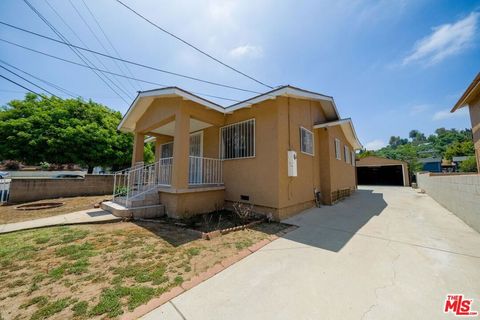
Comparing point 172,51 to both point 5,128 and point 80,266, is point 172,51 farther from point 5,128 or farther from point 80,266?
point 5,128

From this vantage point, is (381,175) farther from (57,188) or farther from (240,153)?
(57,188)

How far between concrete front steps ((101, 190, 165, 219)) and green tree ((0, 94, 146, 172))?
838 centimetres

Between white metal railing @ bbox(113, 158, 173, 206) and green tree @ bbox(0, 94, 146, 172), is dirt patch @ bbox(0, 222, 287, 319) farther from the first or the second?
green tree @ bbox(0, 94, 146, 172)

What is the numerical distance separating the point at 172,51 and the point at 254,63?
333 centimetres

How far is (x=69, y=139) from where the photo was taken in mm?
11633

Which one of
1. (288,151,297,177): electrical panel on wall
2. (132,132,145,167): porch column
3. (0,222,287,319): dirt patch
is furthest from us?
(132,132,145,167): porch column

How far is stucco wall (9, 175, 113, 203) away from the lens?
8.85 metres

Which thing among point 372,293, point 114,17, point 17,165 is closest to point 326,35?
point 114,17

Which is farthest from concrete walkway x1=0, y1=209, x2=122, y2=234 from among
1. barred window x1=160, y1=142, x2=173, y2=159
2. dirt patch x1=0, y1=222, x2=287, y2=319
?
barred window x1=160, y1=142, x2=173, y2=159

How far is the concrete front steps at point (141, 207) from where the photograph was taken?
18.5 ft

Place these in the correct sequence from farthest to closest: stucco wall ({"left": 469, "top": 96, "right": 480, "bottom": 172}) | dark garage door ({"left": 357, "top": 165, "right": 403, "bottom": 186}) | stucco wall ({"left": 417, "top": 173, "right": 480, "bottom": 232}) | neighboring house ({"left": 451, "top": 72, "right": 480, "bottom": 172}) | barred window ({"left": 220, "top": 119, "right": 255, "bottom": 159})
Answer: dark garage door ({"left": 357, "top": 165, "right": 403, "bottom": 186})
stucco wall ({"left": 469, "top": 96, "right": 480, "bottom": 172})
neighboring house ({"left": 451, "top": 72, "right": 480, "bottom": 172})
barred window ({"left": 220, "top": 119, "right": 255, "bottom": 159})
stucco wall ({"left": 417, "top": 173, "right": 480, "bottom": 232})

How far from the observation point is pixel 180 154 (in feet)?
18.7
